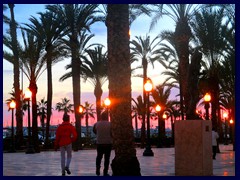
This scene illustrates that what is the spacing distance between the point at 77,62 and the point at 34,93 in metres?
4.04

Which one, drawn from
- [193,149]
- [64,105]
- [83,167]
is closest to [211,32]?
[83,167]

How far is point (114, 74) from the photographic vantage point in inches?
439

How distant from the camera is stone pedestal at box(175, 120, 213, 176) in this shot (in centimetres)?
1165

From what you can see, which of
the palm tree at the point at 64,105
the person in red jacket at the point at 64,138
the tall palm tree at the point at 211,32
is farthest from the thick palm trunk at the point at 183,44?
the palm tree at the point at 64,105

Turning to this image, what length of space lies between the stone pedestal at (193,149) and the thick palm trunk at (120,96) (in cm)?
128

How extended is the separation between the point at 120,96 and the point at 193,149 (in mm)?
2225

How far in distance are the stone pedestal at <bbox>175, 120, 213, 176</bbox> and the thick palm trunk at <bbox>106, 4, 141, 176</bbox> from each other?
4.20 ft

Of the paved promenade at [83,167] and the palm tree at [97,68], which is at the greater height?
the palm tree at [97,68]

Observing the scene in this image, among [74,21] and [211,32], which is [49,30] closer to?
[74,21]

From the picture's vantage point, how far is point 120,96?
438 inches

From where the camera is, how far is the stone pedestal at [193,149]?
11648 millimetres

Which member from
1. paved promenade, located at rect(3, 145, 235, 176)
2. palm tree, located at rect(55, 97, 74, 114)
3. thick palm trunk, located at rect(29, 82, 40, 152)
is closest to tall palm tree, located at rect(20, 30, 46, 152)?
thick palm trunk, located at rect(29, 82, 40, 152)

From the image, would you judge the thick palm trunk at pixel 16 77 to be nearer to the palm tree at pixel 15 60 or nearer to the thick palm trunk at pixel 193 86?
the palm tree at pixel 15 60

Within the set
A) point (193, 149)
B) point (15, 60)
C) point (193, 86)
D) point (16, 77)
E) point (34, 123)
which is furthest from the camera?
point (16, 77)
